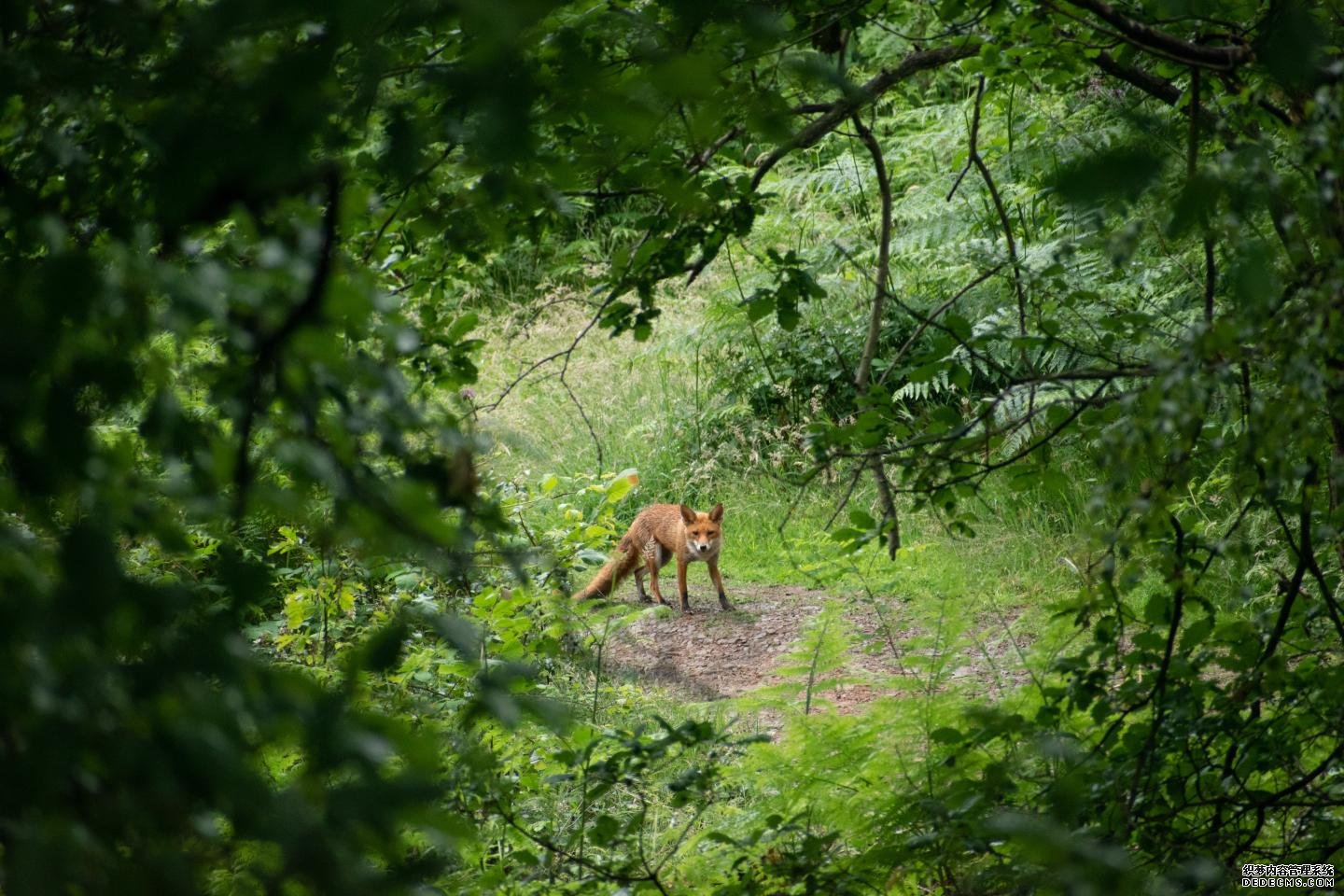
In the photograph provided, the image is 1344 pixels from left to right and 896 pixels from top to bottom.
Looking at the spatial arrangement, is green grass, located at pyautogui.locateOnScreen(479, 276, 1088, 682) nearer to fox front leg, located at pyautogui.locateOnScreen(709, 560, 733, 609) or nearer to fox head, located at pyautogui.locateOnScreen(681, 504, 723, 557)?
fox head, located at pyautogui.locateOnScreen(681, 504, 723, 557)

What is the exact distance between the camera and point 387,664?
103 centimetres

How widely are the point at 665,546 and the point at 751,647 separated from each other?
145cm

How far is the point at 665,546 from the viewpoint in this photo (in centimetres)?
870

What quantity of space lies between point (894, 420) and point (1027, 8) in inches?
47.3

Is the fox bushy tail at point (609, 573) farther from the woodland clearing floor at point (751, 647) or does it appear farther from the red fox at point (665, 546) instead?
the woodland clearing floor at point (751, 647)

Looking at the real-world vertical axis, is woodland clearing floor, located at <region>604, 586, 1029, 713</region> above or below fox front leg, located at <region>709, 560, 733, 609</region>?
below

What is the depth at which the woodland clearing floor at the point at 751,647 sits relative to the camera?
6141mm

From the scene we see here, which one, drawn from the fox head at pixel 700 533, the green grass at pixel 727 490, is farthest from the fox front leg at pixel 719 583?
the green grass at pixel 727 490

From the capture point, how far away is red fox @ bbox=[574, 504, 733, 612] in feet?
26.8

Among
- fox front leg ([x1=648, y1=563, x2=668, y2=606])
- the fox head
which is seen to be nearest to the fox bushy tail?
fox front leg ([x1=648, y1=563, x2=668, y2=606])

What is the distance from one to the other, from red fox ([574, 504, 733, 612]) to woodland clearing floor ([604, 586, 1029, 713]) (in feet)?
0.91

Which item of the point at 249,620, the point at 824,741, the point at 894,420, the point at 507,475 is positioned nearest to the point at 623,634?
the point at 507,475

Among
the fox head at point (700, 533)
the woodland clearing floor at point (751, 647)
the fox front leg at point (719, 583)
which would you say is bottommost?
the woodland clearing floor at point (751, 647)

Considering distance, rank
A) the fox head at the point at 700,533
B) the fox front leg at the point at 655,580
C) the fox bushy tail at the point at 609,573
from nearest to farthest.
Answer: the fox head at the point at 700,533, the fox bushy tail at the point at 609,573, the fox front leg at the point at 655,580
